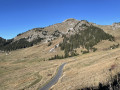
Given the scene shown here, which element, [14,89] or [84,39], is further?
[84,39]

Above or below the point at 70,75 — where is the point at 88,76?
above

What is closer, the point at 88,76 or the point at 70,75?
the point at 88,76

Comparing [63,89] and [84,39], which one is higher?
[84,39]

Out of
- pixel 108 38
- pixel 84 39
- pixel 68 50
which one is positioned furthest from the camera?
pixel 84 39

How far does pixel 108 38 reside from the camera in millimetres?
171875

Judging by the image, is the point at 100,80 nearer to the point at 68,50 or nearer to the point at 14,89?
the point at 14,89

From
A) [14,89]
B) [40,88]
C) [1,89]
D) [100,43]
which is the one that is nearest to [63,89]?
[40,88]

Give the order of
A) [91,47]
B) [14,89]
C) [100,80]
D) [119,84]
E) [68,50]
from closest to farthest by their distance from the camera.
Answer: [119,84]
[100,80]
[14,89]
[91,47]
[68,50]

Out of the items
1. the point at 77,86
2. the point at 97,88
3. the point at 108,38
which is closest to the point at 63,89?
the point at 77,86

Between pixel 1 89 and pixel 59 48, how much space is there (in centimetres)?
13377

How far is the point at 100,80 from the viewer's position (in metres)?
31.3

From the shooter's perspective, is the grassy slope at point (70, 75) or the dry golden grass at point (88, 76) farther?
the grassy slope at point (70, 75)

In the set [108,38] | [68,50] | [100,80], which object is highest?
[108,38]

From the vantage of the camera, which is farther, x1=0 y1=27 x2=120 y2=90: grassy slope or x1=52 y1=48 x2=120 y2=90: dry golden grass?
x1=0 y1=27 x2=120 y2=90: grassy slope
